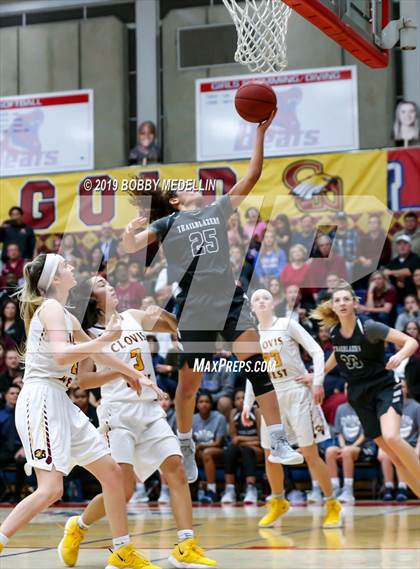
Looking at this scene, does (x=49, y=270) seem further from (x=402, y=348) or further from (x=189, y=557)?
(x=402, y=348)

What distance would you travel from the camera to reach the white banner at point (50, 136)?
690 inches

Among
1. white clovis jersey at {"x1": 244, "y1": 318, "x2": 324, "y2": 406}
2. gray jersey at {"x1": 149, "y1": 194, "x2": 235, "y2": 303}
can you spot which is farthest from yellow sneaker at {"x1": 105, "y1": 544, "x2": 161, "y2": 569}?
white clovis jersey at {"x1": 244, "y1": 318, "x2": 324, "y2": 406}

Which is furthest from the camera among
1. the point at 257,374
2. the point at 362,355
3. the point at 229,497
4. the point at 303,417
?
the point at 229,497

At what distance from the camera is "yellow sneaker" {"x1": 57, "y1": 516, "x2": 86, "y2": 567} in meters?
6.62

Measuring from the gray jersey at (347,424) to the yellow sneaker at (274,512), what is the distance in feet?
9.17

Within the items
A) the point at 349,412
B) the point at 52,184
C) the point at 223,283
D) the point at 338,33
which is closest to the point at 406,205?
the point at 349,412

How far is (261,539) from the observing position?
8031 mm

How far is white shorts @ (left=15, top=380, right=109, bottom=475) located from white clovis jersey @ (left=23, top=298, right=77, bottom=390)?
5cm

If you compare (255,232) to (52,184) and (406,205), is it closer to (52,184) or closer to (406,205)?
(406,205)

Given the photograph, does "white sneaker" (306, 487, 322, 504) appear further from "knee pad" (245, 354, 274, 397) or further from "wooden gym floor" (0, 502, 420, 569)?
"knee pad" (245, 354, 274, 397)

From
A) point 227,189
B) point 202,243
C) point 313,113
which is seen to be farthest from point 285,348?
point 313,113

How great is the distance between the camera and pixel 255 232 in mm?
13953

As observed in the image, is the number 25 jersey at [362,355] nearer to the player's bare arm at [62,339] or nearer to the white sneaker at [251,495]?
the player's bare arm at [62,339]

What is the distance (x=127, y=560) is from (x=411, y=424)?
246 inches
